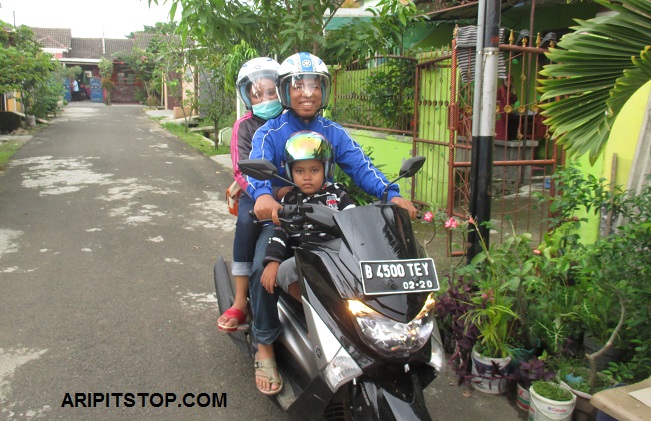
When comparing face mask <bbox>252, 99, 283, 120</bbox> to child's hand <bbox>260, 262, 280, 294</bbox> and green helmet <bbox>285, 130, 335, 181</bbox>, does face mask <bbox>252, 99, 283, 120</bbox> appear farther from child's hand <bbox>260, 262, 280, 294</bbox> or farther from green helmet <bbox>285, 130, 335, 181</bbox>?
child's hand <bbox>260, 262, 280, 294</bbox>

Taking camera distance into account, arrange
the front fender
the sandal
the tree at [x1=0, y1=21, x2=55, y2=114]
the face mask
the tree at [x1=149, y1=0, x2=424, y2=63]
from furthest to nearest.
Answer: the tree at [x1=0, y1=21, x2=55, y2=114], the tree at [x1=149, y1=0, x2=424, y2=63], the face mask, the sandal, the front fender

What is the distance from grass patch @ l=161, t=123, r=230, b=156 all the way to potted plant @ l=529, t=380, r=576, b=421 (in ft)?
37.7

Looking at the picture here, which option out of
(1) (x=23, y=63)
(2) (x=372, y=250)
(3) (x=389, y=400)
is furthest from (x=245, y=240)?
(1) (x=23, y=63)

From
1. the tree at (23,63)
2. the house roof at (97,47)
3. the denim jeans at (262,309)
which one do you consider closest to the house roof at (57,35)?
the house roof at (97,47)

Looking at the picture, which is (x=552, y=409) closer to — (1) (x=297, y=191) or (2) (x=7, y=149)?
(1) (x=297, y=191)

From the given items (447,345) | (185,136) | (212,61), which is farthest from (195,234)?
(185,136)

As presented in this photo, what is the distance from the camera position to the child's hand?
2846 mm

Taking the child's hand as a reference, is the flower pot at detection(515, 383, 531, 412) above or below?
below

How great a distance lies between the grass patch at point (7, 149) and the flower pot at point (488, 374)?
34.7 feet

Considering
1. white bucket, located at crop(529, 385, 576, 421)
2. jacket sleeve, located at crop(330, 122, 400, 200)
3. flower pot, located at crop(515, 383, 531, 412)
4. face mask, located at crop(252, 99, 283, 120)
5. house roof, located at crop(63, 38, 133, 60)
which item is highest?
house roof, located at crop(63, 38, 133, 60)

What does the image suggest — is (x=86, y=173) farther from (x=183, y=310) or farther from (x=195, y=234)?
(x=183, y=310)

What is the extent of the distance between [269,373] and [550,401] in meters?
1.43

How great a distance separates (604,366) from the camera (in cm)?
322

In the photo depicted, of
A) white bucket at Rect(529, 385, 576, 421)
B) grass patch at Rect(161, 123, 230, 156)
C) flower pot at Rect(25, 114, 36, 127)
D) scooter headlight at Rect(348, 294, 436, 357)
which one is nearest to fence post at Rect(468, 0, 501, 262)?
white bucket at Rect(529, 385, 576, 421)
